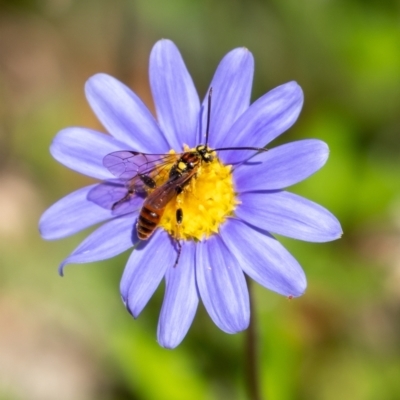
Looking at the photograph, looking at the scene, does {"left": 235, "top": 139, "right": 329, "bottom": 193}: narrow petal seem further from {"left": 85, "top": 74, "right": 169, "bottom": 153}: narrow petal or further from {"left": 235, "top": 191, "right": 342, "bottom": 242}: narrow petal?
{"left": 85, "top": 74, "right": 169, "bottom": 153}: narrow petal

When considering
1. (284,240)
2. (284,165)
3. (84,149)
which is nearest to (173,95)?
(84,149)

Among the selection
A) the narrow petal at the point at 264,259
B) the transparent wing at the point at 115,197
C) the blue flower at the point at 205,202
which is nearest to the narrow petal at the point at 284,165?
the blue flower at the point at 205,202

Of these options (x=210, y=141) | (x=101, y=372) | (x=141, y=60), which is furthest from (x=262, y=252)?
(x=141, y=60)

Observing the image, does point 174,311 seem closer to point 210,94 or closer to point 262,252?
point 262,252

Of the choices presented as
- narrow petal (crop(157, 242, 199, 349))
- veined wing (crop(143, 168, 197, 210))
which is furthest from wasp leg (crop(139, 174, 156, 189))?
narrow petal (crop(157, 242, 199, 349))

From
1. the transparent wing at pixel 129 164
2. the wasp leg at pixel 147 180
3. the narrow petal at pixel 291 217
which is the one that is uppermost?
the transparent wing at pixel 129 164

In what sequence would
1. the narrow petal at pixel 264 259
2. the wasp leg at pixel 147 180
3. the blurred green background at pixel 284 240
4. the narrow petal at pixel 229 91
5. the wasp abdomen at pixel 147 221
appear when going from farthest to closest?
the blurred green background at pixel 284 240
the wasp leg at pixel 147 180
the narrow petal at pixel 229 91
the wasp abdomen at pixel 147 221
the narrow petal at pixel 264 259

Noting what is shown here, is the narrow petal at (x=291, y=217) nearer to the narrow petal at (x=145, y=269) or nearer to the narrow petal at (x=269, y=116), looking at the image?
the narrow petal at (x=269, y=116)

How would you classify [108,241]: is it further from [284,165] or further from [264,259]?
[284,165]
